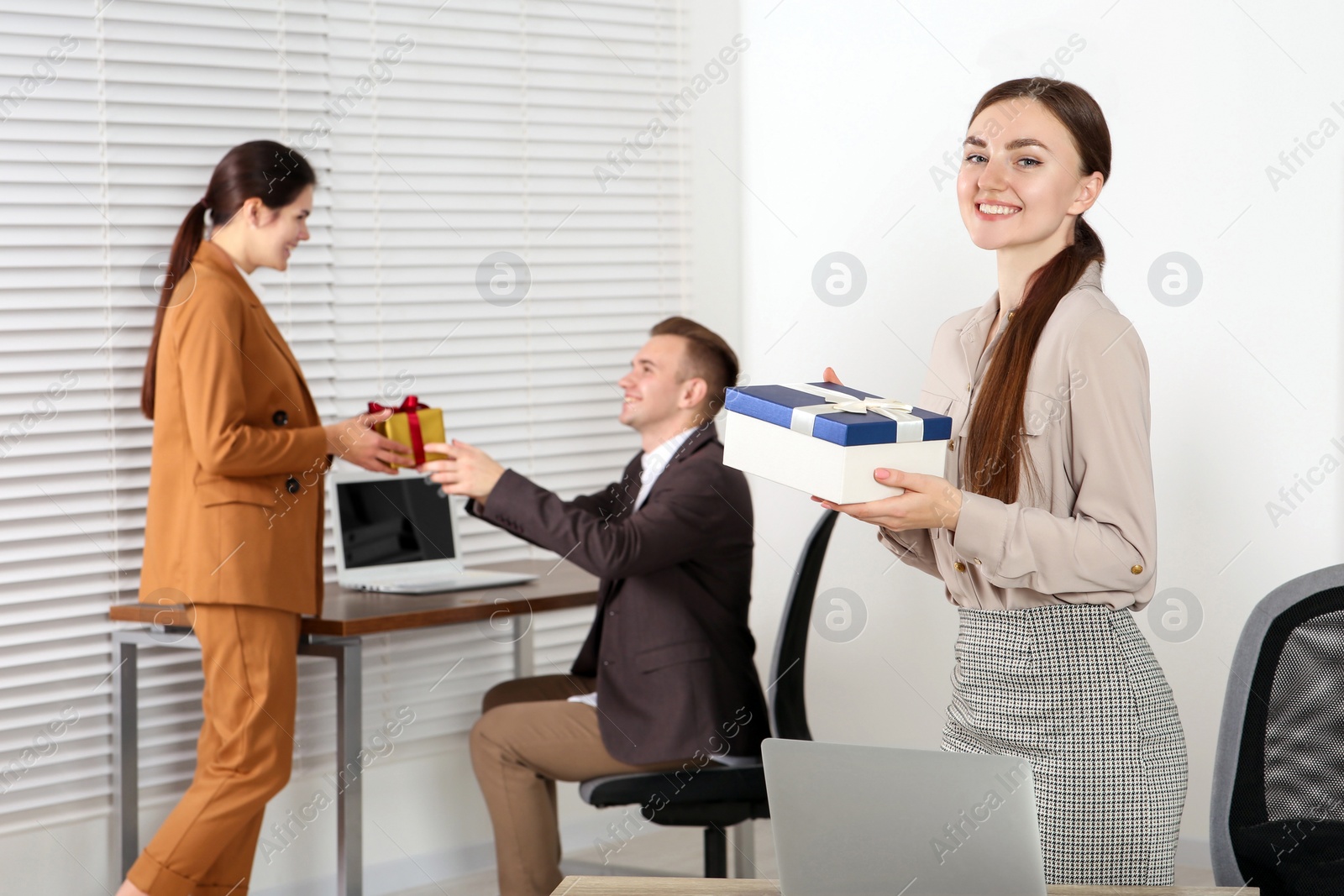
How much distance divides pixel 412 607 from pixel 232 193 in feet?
3.48

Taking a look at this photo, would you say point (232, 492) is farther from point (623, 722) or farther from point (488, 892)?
point (488, 892)

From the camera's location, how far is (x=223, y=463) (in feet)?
9.18

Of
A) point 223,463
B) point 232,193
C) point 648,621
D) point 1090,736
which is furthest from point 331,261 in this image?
point 1090,736

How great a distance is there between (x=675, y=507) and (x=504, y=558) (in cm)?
121

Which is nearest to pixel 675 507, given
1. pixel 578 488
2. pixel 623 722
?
pixel 623 722

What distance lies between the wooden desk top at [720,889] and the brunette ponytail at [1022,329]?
1.65 ft

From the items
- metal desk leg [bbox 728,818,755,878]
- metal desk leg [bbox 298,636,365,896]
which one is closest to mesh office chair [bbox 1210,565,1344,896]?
metal desk leg [bbox 728,818,755,878]

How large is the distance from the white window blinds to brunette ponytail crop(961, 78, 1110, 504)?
221cm

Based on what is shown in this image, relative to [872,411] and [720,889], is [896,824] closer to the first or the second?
[720,889]

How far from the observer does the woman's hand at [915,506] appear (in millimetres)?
1550

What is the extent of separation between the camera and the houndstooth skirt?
5.04 ft

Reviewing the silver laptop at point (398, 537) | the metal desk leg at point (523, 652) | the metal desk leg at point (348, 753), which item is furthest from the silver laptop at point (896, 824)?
the metal desk leg at point (523, 652)

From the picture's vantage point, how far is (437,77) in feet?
12.0

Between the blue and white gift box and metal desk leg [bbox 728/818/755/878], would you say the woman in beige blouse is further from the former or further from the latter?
metal desk leg [bbox 728/818/755/878]
